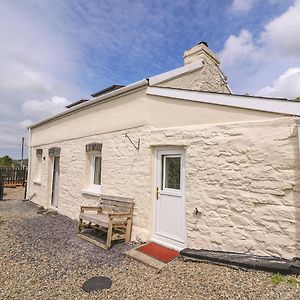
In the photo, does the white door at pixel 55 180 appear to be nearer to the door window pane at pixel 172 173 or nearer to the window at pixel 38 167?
the window at pixel 38 167

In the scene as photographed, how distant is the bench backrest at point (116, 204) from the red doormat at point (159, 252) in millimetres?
982

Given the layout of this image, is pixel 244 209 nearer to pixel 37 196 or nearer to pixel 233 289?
pixel 233 289

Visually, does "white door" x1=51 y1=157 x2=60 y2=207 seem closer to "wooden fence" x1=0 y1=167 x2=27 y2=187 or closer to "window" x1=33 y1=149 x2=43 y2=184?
"window" x1=33 y1=149 x2=43 y2=184

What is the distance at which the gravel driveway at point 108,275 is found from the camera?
3.44m

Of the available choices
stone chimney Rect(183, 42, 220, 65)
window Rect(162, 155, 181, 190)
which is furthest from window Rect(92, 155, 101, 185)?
stone chimney Rect(183, 42, 220, 65)

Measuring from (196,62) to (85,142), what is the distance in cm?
456

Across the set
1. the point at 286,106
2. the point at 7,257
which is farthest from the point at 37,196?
the point at 286,106

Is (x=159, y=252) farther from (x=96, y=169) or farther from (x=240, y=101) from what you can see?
(x=96, y=169)

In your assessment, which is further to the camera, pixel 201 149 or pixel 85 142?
pixel 85 142

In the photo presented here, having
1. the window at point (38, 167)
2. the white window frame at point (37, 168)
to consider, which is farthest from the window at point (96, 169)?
the white window frame at point (37, 168)

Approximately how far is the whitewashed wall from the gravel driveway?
0.64 m

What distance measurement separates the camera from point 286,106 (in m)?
3.99

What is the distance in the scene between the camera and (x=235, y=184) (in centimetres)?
445

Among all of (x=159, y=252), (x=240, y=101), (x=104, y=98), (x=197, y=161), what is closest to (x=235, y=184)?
(x=197, y=161)
